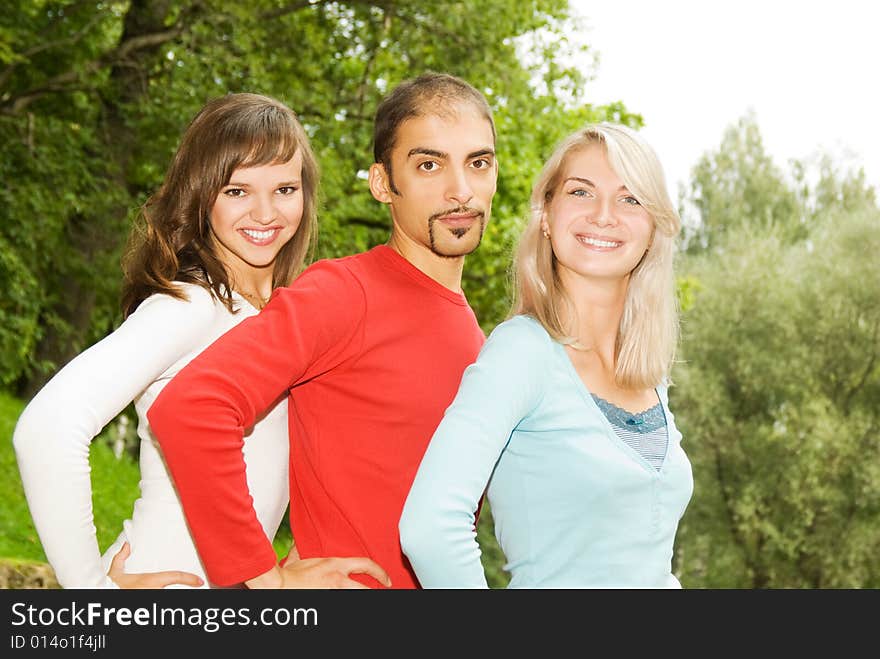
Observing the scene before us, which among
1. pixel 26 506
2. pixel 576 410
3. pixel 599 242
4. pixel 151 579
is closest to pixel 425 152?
pixel 599 242

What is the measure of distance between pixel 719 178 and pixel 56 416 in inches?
1163

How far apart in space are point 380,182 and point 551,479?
3.02 feet

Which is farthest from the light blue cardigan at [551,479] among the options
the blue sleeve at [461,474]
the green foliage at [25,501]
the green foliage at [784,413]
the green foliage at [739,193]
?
the green foliage at [739,193]

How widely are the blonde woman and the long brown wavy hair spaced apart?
69 centimetres

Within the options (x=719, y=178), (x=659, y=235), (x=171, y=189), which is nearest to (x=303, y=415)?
(x=171, y=189)

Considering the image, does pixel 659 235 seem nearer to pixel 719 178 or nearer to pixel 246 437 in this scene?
pixel 246 437

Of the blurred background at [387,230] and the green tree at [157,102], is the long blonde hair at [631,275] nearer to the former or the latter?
the blurred background at [387,230]

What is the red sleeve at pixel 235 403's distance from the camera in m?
2.02

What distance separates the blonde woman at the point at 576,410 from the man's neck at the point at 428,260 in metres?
0.16

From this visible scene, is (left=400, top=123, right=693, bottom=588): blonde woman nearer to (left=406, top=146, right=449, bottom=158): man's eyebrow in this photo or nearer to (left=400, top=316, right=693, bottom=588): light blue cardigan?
(left=400, top=316, right=693, bottom=588): light blue cardigan

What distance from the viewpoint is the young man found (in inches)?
80.8

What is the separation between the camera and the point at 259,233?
2.64 meters

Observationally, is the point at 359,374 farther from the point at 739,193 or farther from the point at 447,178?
the point at 739,193
